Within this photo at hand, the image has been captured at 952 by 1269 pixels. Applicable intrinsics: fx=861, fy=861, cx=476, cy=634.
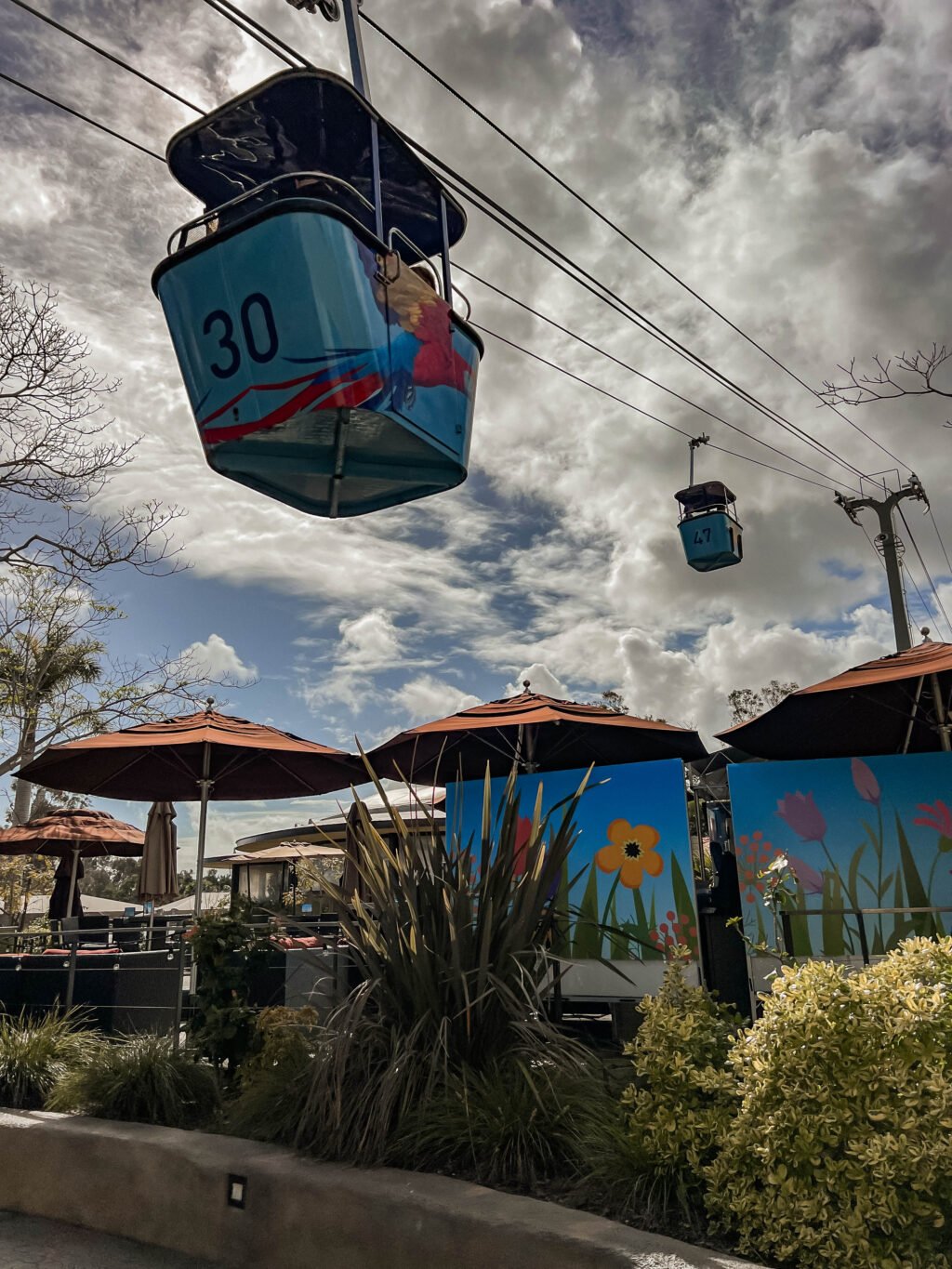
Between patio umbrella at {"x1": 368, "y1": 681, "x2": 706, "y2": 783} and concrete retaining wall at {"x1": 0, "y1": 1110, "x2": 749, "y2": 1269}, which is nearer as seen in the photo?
concrete retaining wall at {"x1": 0, "y1": 1110, "x2": 749, "y2": 1269}

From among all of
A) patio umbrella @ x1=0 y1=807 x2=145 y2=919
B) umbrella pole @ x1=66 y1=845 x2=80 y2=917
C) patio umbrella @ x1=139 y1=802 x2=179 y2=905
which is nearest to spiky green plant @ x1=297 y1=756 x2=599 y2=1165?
patio umbrella @ x1=139 y1=802 x2=179 y2=905

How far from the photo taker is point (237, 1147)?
3.29 metres

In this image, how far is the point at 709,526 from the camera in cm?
927

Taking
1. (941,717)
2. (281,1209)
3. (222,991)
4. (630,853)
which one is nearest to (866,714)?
(941,717)

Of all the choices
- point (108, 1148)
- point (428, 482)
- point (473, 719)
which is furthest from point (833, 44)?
point (108, 1148)

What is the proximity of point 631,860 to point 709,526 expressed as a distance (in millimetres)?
4031

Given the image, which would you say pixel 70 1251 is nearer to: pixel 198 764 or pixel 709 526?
pixel 198 764

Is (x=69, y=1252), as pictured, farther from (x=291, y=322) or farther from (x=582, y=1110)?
(x=291, y=322)

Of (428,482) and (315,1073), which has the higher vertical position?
(428,482)

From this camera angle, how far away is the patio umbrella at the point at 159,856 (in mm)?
8930

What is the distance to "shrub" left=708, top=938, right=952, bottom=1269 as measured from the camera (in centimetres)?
223

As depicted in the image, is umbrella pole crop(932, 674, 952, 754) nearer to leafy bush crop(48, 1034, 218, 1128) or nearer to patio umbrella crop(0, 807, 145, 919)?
leafy bush crop(48, 1034, 218, 1128)

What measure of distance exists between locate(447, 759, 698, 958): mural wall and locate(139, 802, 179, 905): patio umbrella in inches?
160

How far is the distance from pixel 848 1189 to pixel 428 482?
282 centimetres
